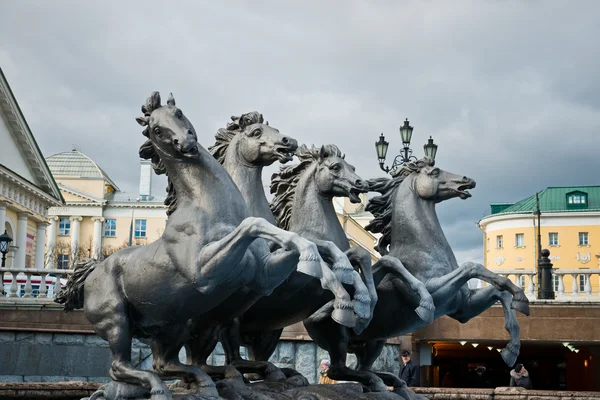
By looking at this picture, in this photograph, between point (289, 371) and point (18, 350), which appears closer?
point (289, 371)

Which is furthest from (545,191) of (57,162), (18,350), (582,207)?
(18,350)

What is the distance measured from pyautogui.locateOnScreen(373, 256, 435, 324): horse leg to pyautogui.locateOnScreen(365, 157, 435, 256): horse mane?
1131mm

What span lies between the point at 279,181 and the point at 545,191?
196 ft

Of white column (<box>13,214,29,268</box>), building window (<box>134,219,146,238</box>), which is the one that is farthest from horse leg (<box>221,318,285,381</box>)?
building window (<box>134,219,146,238</box>)

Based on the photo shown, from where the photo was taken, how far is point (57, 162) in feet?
225

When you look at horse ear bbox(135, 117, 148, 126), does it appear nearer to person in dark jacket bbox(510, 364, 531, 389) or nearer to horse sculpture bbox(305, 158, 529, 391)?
horse sculpture bbox(305, 158, 529, 391)

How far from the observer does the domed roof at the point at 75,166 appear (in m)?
66.1

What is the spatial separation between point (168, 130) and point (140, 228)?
56186 mm

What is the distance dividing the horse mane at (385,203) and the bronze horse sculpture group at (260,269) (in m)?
0.01

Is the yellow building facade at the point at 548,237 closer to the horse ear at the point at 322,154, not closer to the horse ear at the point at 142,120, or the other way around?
the horse ear at the point at 322,154

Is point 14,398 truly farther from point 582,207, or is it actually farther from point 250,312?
point 582,207

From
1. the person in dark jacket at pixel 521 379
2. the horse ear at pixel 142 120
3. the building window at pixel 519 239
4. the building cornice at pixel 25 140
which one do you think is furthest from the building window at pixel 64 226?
the horse ear at pixel 142 120

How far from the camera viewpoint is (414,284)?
27.6 ft

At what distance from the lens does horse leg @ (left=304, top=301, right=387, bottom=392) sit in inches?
346
